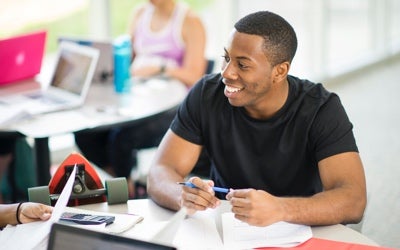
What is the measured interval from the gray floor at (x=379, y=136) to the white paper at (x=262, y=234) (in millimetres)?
1366

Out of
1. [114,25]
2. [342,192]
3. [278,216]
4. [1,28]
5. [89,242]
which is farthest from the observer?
[114,25]

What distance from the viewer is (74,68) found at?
11.0 ft

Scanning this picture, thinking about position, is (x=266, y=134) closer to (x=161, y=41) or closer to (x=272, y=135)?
(x=272, y=135)

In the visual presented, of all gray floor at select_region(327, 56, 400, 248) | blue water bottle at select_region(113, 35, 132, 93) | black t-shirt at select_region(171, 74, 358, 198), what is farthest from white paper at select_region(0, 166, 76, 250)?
gray floor at select_region(327, 56, 400, 248)

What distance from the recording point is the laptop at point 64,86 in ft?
10.6

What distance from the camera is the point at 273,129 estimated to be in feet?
7.34

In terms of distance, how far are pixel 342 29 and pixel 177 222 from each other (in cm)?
572

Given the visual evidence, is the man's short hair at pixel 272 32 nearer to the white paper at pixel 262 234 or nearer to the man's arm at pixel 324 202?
the man's arm at pixel 324 202

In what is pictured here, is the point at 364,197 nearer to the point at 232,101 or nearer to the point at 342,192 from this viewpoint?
the point at 342,192

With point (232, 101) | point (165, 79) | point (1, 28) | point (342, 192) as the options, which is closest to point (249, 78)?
point (232, 101)

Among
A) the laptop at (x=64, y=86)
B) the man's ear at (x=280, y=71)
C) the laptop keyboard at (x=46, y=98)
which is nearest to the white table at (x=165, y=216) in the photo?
the man's ear at (x=280, y=71)

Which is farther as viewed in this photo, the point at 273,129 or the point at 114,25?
the point at 114,25

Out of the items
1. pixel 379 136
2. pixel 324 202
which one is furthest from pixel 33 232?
pixel 379 136

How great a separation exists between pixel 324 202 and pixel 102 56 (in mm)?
1822
